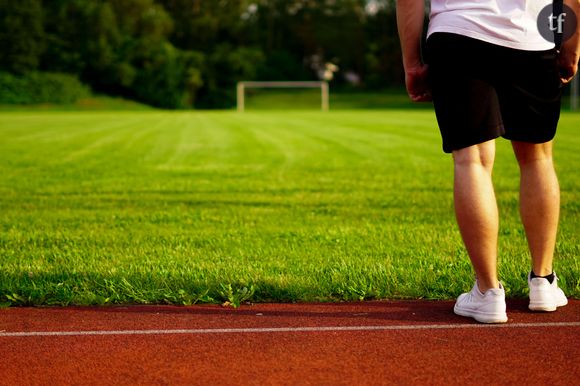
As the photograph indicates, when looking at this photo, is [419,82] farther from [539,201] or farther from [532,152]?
[539,201]

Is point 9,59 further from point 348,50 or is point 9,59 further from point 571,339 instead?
point 571,339

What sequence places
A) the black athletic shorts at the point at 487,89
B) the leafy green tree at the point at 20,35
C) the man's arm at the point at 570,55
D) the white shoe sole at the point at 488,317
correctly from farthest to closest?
the leafy green tree at the point at 20,35 < the man's arm at the point at 570,55 < the white shoe sole at the point at 488,317 < the black athletic shorts at the point at 487,89

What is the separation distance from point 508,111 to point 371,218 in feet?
10.2

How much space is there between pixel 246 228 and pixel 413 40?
9.42 ft

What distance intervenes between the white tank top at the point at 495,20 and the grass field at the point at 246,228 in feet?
4.29

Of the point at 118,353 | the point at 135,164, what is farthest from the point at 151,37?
the point at 118,353

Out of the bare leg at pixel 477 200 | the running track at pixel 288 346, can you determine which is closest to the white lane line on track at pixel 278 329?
the running track at pixel 288 346

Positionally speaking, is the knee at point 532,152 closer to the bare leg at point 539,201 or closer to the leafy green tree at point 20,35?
the bare leg at point 539,201

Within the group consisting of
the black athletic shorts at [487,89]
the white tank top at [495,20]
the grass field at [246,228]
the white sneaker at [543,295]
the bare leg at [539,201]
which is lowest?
the grass field at [246,228]

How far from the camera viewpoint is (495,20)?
3.33 meters

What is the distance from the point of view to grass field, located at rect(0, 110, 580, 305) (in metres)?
4.10

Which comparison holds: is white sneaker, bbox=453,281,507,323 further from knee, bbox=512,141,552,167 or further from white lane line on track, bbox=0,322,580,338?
knee, bbox=512,141,552,167

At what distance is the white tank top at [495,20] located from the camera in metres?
3.32

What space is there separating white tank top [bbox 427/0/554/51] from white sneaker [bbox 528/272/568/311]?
1.07 m
